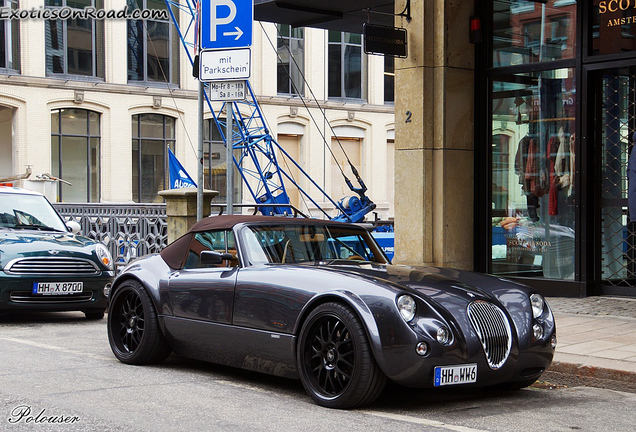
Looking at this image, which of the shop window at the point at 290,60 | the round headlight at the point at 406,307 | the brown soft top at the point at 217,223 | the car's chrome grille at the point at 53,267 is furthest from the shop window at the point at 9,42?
the round headlight at the point at 406,307

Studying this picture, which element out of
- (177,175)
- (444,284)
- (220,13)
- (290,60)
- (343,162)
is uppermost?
(290,60)

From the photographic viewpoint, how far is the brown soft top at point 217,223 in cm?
733

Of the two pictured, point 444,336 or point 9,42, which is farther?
point 9,42

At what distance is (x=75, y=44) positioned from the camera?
103 ft

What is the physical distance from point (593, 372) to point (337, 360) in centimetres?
240

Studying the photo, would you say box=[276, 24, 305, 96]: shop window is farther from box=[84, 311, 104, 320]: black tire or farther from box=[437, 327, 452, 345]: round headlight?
box=[437, 327, 452, 345]: round headlight

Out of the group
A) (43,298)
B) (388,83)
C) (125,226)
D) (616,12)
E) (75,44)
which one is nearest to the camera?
(43,298)

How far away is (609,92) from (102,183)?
926 inches

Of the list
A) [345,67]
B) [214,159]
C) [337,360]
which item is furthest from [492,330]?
[345,67]

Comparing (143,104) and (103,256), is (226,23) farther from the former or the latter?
(143,104)

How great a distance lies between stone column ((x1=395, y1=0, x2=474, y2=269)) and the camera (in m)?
12.5

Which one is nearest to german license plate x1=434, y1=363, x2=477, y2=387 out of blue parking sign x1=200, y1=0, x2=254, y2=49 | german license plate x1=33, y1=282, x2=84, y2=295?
blue parking sign x1=200, y1=0, x2=254, y2=49

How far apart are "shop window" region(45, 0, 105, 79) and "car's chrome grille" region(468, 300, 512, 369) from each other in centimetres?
2727

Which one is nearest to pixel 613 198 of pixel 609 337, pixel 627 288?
pixel 627 288
